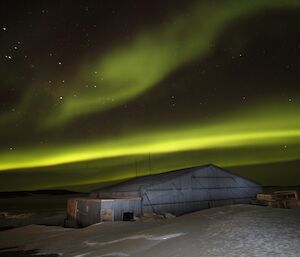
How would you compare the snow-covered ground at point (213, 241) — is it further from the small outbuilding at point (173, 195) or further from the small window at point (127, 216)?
the small outbuilding at point (173, 195)

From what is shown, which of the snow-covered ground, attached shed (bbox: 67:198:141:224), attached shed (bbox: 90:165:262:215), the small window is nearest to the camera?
the snow-covered ground

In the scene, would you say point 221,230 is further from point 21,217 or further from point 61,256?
point 21,217

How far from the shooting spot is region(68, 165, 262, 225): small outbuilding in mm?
30000

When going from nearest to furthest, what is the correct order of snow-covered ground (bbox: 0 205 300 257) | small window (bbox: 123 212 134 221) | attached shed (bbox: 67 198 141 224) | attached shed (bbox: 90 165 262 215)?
1. snow-covered ground (bbox: 0 205 300 257)
2. attached shed (bbox: 67 198 141 224)
3. small window (bbox: 123 212 134 221)
4. attached shed (bbox: 90 165 262 215)

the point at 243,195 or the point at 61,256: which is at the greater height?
the point at 243,195

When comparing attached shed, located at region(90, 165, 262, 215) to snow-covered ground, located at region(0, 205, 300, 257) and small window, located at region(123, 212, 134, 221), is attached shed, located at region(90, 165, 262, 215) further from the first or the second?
snow-covered ground, located at region(0, 205, 300, 257)

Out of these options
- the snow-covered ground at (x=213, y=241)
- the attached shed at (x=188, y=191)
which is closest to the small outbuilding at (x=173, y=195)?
the attached shed at (x=188, y=191)

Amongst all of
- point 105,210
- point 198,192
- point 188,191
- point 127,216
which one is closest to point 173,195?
point 188,191

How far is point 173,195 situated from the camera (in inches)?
1308

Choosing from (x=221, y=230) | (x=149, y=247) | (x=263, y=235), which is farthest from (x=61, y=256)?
(x=263, y=235)

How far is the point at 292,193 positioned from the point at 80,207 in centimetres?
1970

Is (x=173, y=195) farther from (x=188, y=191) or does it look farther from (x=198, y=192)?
(x=198, y=192)

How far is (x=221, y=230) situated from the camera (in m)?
13.1

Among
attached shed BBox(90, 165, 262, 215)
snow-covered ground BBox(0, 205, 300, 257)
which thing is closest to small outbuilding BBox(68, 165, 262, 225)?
attached shed BBox(90, 165, 262, 215)
